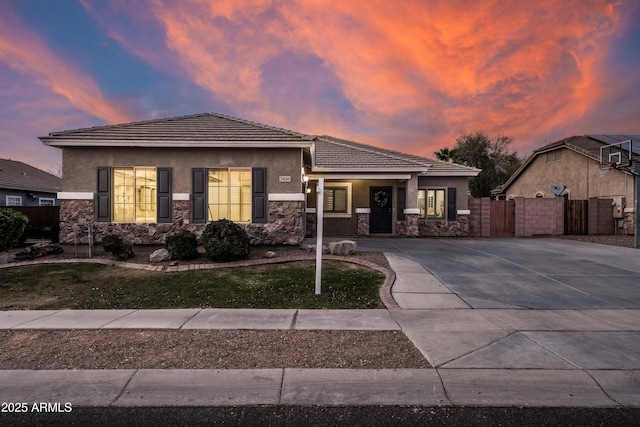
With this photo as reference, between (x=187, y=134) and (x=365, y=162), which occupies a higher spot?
(x=187, y=134)

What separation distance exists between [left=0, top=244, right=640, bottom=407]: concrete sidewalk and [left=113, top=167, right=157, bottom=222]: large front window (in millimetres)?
7061

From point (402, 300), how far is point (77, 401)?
16.8 ft

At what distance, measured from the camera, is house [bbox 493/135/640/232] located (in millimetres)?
17453

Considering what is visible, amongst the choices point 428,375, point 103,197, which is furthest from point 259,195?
point 428,375

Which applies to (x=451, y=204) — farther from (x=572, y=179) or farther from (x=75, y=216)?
(x=75, y=216)

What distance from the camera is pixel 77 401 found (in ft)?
9.77

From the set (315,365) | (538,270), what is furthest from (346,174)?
(315,365)

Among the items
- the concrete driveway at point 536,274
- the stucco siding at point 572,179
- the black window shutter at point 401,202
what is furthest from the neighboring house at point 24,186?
the stucco siding at point 572,179

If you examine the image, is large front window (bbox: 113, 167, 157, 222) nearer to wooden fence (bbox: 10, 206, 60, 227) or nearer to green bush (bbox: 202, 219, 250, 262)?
wooden fence (bbox: 10, 206, 60, 227)

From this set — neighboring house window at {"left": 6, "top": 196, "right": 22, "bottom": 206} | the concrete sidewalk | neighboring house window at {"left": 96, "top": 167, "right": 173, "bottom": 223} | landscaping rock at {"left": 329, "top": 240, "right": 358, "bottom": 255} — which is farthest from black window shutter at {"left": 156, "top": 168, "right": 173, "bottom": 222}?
neighboring house window at {"left": 6, "top": 196, "right": 22, "bottom": 206}

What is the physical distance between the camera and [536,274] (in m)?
8.21

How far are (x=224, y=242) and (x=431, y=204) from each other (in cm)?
1241

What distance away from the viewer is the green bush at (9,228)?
32.5ft

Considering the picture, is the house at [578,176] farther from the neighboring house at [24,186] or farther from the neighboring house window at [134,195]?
the neighboring house at [24,186]
